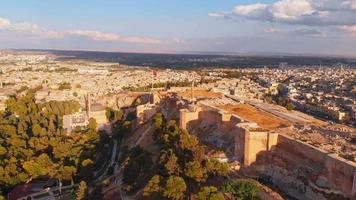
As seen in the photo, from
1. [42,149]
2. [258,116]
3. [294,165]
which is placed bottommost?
[42,149]

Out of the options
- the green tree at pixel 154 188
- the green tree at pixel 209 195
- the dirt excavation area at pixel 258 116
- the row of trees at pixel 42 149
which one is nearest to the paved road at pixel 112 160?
the row of trees at pixel 42 149

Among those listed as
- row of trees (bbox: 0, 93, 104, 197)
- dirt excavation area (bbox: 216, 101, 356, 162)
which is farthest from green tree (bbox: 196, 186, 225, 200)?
row of trees (bbox: 0, 93, 104, 197)

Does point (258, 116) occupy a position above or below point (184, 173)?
above

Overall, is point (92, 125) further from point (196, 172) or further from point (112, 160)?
point (196, 172)

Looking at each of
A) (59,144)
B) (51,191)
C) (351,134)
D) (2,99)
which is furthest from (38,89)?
(351,134)

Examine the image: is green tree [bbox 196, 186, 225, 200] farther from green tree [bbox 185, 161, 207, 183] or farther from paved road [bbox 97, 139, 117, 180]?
paved road [bbox 97, 139, 117, 180]

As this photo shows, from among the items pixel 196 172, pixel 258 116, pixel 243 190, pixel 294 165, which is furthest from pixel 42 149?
pixel 294 165
